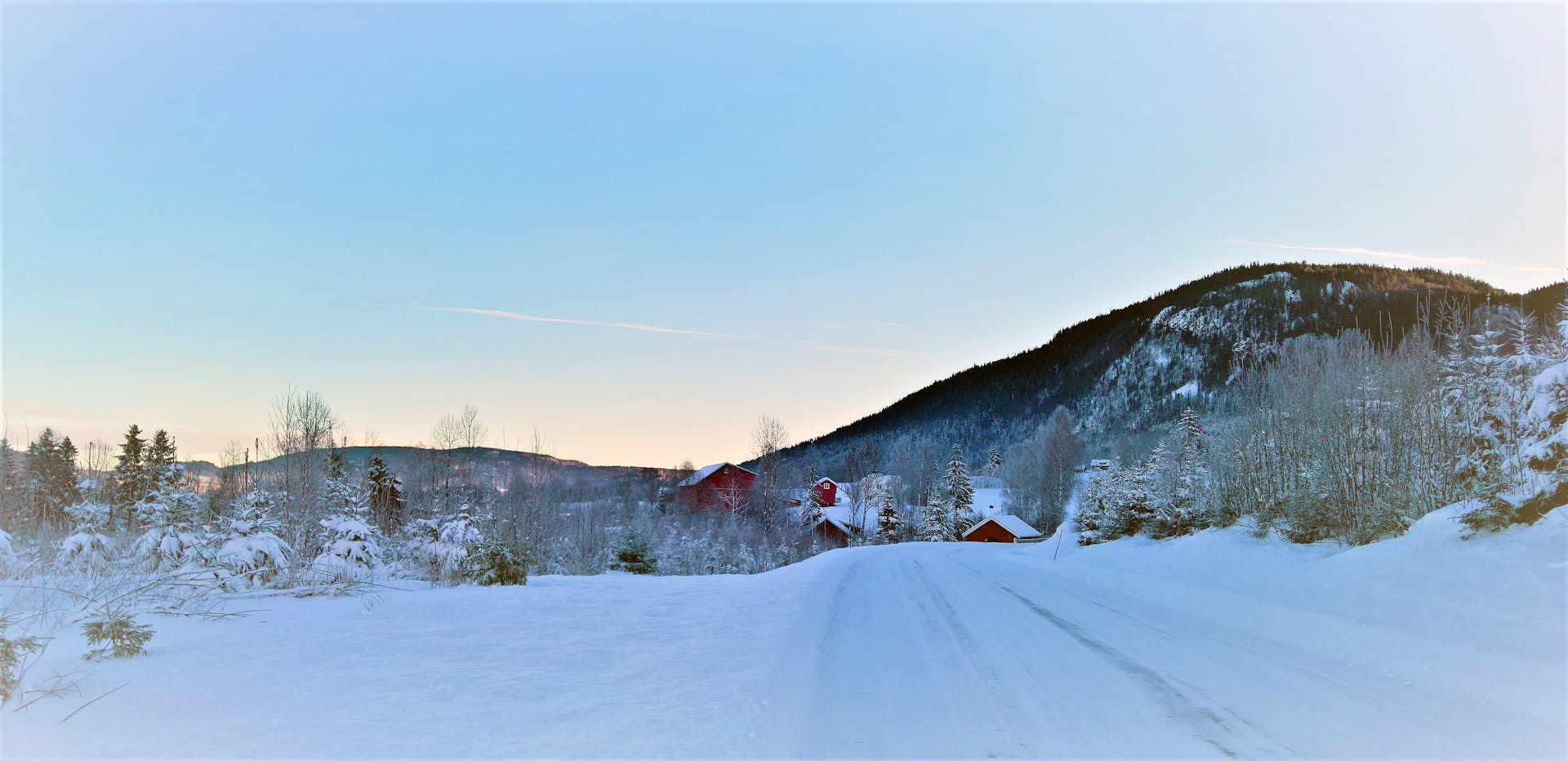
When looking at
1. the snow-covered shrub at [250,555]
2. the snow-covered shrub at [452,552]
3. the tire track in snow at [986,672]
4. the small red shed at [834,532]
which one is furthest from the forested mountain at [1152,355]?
the snow-covered shrub at [250,555]

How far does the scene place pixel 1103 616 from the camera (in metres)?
9.98

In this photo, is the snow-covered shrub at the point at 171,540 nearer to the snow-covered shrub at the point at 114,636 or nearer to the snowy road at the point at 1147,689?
the snow-covered shrub at the point at 114,636

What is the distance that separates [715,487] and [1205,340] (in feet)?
259

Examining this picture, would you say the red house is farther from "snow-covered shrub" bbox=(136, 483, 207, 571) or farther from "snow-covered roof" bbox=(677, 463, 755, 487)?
"snow-covered shrub" bbox=(136, 483, 207, 571)

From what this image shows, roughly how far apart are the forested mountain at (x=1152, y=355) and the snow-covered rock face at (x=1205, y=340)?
0.19 meters

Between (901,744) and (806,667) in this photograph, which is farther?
(806,667)

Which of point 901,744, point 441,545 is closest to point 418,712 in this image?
point 901,744

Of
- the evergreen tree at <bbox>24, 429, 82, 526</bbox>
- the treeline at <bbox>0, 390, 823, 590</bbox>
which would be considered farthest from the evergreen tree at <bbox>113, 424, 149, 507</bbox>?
the evergreen tree at <bbox>24, 429, 82, 526</bbox>

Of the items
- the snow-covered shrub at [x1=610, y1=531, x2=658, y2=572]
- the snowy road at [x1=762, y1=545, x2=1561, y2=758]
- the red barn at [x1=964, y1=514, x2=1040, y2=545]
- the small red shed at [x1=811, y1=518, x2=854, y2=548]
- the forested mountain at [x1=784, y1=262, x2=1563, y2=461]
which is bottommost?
the red barn at [x1=964, y1=514, x2=1040, y2=545]

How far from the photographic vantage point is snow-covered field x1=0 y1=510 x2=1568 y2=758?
4453 mm

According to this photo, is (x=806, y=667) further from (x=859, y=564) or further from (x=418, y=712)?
(x=859, y=564)

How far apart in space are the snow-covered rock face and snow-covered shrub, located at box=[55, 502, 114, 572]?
98.8 metres

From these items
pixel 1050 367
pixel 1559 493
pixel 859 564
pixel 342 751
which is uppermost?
pixel 1050 367

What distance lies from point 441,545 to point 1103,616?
512 inches
